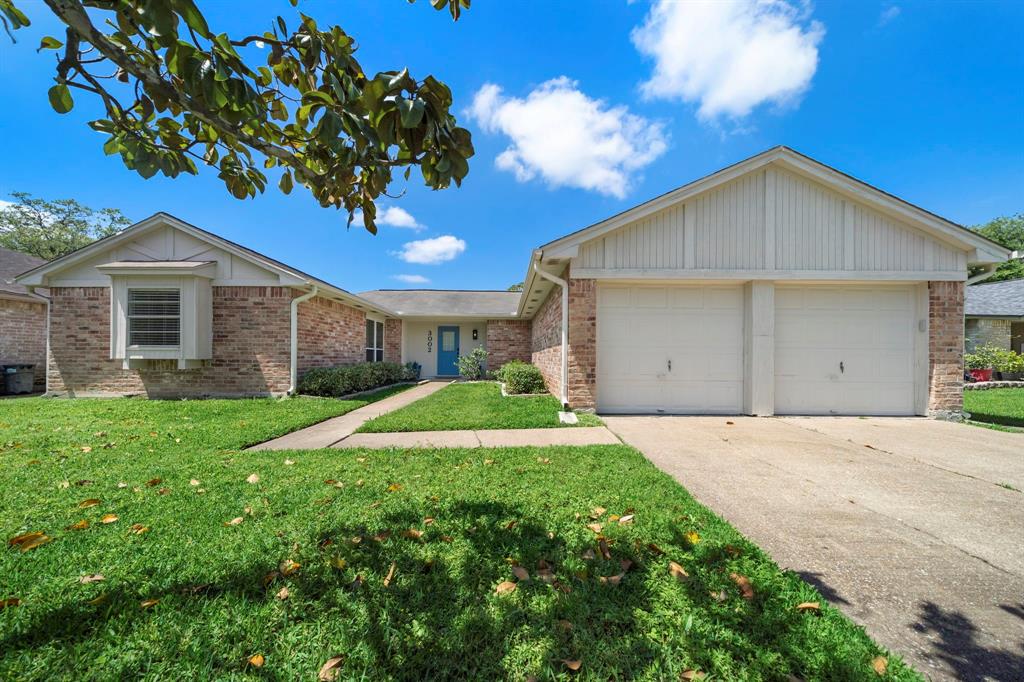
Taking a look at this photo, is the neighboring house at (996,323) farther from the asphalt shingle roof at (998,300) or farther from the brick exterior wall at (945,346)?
the brick exterior wall at (945,346)

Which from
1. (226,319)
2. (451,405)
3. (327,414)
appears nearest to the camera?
(327,414)

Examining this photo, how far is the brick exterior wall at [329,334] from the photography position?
9.39m

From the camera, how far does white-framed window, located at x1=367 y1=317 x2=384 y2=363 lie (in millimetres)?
13805

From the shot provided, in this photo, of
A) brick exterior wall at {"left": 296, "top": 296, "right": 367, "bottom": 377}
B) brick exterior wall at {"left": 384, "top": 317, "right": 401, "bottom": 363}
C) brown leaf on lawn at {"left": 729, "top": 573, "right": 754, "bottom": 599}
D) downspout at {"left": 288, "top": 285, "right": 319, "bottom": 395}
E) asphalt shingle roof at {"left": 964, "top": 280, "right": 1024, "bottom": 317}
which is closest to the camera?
brown leaf on lawn at {"left": 729, "top": 573, "right": 754, "bottom": 599}

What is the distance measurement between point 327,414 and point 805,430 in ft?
26.9

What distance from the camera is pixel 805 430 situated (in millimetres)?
5934

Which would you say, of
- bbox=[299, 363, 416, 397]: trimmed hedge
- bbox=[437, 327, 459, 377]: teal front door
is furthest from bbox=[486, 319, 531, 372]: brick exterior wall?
bbox=[299, 363, 416, 397]: trimmed hedge

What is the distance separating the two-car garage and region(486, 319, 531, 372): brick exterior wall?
805 cm

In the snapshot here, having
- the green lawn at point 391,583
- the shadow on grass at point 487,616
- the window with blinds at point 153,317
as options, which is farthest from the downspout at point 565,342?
the window with blinds at point 153,317

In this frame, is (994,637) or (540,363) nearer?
(994,637)

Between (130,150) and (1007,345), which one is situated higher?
(130,150)

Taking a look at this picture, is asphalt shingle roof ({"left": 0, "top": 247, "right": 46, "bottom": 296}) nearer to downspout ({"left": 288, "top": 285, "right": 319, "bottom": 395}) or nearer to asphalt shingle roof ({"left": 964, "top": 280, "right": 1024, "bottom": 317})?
downspout ({"left": 288, "top": 285, "right": 319, "bottom": 395})

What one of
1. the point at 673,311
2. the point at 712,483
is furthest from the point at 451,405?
the point at 712,483

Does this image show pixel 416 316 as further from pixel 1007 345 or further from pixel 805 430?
pixel 1007 345
